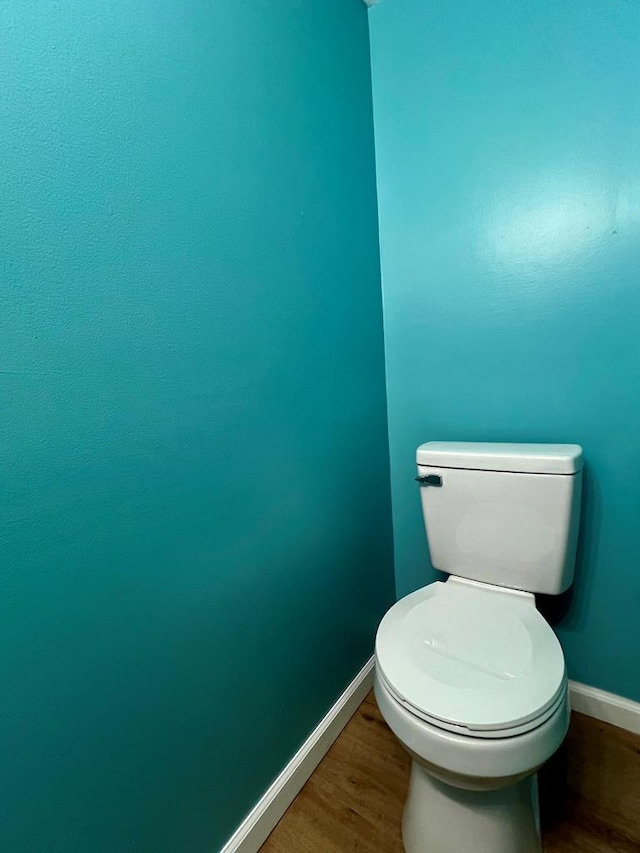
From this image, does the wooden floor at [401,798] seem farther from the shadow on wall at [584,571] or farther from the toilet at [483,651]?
the shadow on wall at [584,571]

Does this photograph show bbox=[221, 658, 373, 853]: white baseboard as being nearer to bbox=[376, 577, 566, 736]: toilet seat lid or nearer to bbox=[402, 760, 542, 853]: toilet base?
bbox=[402, 760, 542, 853]: toilet base

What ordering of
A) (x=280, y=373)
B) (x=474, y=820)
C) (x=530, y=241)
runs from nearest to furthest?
Answer: (x=474, y=820) < (x=280, y=373) < (x=530, y=241)

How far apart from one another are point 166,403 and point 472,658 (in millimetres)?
802

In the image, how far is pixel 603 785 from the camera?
100 cm

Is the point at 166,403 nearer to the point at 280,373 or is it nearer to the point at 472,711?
the point at 280,373

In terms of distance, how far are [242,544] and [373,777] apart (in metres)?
0.81

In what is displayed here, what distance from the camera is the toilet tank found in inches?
38.3

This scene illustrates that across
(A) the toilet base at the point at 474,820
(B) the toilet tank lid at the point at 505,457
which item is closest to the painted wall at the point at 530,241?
(B) the toilet tank lid at the point at 505,457

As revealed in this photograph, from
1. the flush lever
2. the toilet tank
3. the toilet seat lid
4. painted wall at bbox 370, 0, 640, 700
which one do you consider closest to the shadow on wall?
painted wall at bbox 370, 0, 640, 700

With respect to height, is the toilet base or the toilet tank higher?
the toilet tank

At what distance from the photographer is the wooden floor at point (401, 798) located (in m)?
0.91

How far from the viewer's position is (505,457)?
3.30 feet

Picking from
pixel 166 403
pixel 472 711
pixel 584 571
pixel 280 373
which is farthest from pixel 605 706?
pixel 166 403

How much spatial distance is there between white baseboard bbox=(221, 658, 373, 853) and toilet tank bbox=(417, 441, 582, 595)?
550 mm
